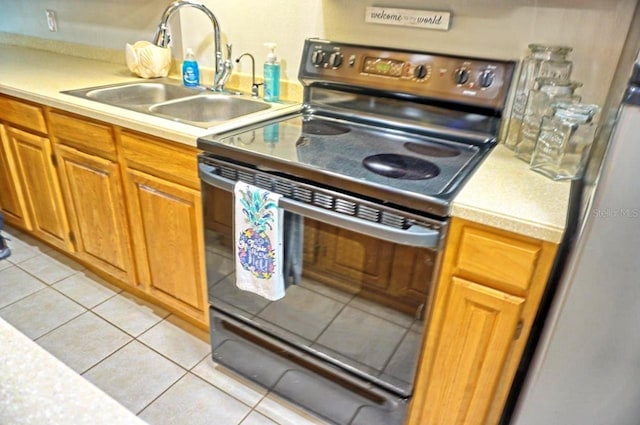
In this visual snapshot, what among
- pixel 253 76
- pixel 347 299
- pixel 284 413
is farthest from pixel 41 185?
pixel 347 299

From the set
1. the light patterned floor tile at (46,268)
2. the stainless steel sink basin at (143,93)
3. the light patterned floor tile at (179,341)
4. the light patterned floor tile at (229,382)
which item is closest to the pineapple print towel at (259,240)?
the light patterned floor tile at (229,382)

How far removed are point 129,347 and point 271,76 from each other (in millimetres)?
1217

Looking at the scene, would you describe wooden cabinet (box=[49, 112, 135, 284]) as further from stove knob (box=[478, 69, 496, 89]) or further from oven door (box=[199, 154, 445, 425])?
stove knob (box=[478, 69, 496, 89])

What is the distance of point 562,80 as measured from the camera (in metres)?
1.19

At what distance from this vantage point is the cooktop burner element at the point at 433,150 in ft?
4.22

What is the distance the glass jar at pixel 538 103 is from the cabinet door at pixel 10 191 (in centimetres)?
215

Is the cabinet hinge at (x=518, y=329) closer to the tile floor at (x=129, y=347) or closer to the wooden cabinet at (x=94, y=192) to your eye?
the tile floor at (x=129, y=347)

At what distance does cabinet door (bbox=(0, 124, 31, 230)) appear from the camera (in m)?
2.01

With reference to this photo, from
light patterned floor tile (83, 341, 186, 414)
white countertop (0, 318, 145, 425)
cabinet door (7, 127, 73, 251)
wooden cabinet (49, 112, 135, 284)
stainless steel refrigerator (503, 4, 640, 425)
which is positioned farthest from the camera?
cabinet door (7, 127, 73, 251)

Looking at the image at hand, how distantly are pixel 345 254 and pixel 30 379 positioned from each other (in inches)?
31.2

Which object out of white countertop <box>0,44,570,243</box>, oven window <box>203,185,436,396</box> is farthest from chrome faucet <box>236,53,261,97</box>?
oven window <box>203,185,436,396</box>

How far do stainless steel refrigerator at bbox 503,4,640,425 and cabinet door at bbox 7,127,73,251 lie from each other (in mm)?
1933

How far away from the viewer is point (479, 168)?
3.81 ft

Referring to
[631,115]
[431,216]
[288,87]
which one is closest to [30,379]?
[431,216]
